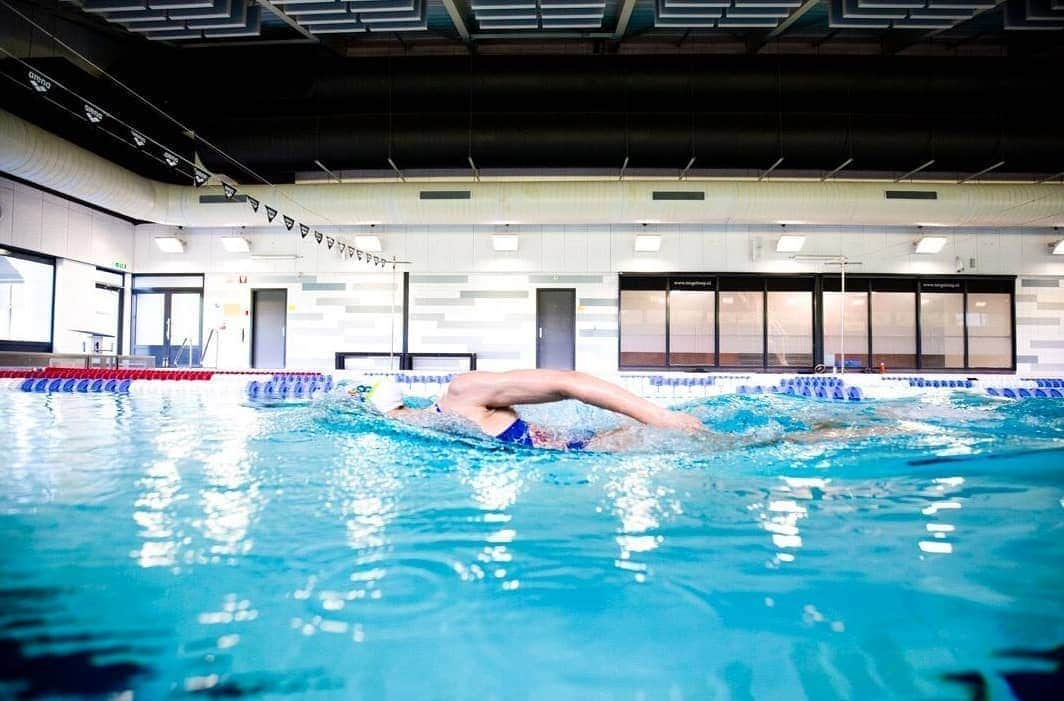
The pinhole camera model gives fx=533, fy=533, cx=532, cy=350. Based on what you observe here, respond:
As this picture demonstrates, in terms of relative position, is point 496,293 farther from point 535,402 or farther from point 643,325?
point 535,402

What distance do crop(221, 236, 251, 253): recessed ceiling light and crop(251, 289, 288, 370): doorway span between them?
85 cm

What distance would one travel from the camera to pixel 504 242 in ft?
32.8

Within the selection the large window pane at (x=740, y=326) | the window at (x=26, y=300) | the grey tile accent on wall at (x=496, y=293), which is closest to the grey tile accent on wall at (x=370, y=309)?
the grey tile accent on wall at (x=496, y=293)

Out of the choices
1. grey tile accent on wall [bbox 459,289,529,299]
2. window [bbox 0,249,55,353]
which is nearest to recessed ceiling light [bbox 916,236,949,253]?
grey tile accent on wall [bbox 459,289,529,299]

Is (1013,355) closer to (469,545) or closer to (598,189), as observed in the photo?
(598,189)

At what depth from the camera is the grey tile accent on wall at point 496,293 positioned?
10477 millimetres

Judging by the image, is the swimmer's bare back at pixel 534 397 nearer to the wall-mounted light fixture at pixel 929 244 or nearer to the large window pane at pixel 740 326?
the wall-mounted light fixture at pixel 929 244

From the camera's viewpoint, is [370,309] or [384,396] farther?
[370,309]

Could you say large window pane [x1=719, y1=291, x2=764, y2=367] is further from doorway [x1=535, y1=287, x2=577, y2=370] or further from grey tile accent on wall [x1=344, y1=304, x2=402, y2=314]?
grey tile accent on wall [x1=344, y1=304, x2=402, y2=314]

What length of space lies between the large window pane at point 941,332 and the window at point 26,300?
16825mm

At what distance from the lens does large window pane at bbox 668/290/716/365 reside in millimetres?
13539

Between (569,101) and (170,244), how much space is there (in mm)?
8616

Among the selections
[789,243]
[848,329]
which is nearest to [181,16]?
[789,243]

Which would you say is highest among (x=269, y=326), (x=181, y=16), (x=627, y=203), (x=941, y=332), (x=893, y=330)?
(x=181, y=16)
